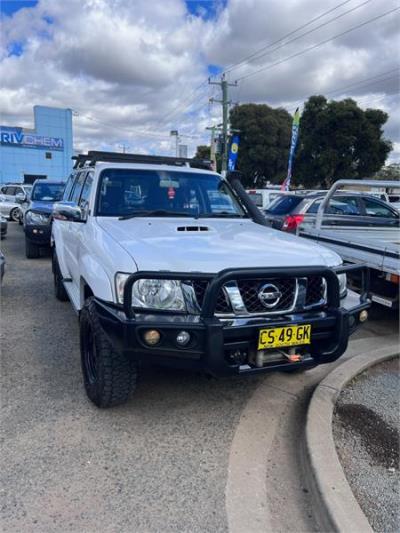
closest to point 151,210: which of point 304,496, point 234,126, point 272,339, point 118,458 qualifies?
point 272,339

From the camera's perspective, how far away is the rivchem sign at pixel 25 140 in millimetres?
40906

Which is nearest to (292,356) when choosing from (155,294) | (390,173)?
(155,294)

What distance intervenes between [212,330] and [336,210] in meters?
6.55

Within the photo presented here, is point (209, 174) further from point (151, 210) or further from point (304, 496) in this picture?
point (304, 496)

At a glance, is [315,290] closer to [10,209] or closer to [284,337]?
[284,337]

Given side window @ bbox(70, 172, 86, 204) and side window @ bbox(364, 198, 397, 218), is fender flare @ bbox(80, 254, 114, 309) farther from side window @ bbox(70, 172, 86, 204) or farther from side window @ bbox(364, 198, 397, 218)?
side window @ bbox(364, 198, 397, 218)

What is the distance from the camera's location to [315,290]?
3029mm

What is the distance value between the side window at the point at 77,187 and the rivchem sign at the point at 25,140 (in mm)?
40800

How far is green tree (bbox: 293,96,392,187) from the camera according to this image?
28.5 metres

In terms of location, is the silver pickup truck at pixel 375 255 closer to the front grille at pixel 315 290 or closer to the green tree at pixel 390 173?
the front grille at pixel 315 290

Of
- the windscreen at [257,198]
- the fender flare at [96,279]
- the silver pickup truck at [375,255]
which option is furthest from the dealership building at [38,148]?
the fender flare at [96,279]

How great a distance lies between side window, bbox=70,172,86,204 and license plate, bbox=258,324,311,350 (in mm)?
3173

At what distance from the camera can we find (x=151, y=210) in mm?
4008

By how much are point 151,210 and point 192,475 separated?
236 cm
